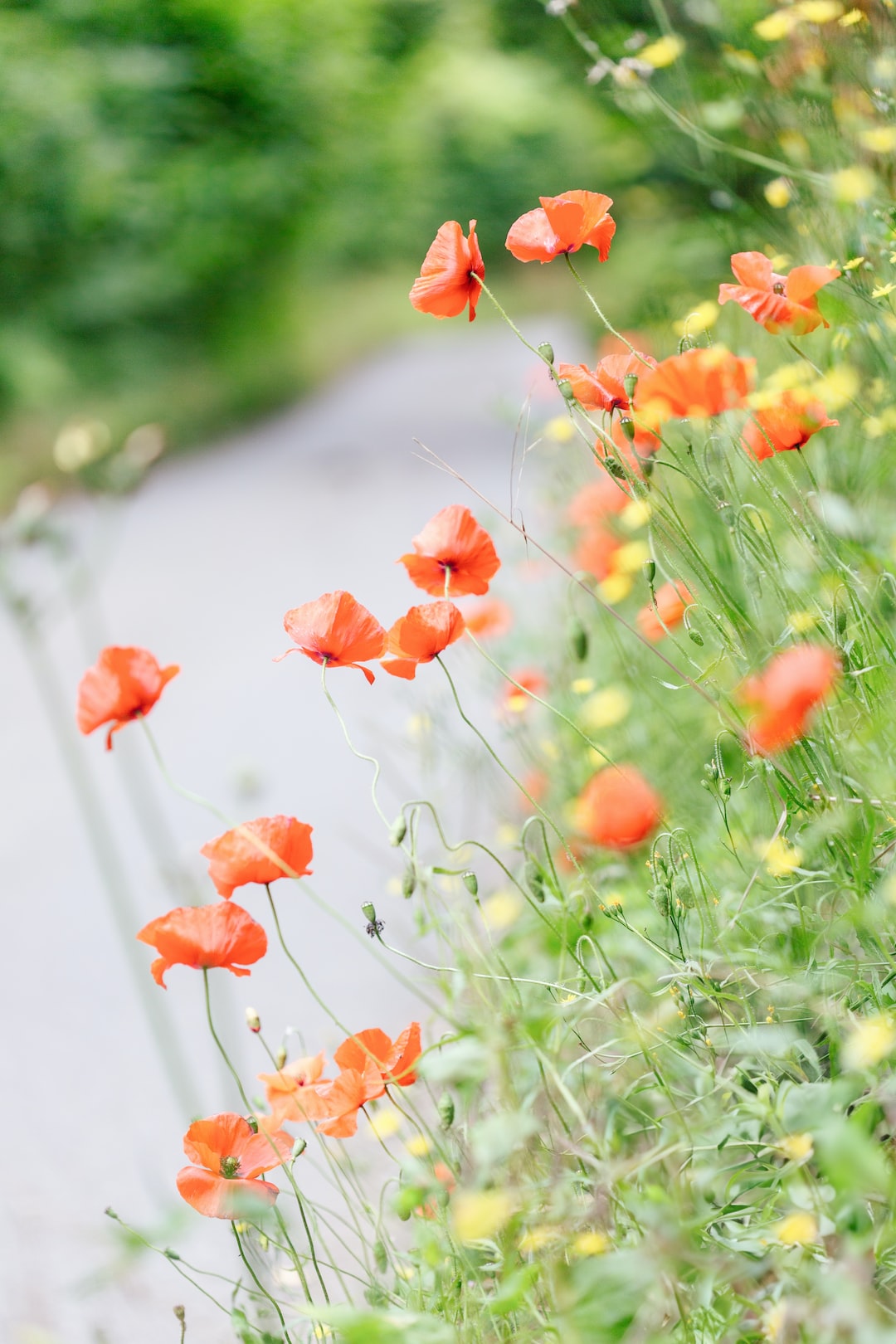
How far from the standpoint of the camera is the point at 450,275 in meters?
1.07

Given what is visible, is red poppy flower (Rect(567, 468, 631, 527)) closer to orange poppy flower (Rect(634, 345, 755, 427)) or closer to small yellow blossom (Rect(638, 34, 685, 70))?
small yellow blossom (Rect(638, 34, 685, 70))

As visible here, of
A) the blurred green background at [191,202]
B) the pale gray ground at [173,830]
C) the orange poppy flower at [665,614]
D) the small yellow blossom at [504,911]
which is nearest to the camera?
the orange poppy flower at [665,614]

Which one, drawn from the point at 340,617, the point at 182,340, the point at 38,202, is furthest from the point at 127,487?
the point at 182,340

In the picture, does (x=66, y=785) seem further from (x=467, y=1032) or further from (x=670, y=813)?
(x=467, y=1032)

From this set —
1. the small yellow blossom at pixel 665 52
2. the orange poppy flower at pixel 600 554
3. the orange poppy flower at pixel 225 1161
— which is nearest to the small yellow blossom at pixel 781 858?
the orange poppy flower at pixel 225 1161

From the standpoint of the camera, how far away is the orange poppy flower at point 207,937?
88cm

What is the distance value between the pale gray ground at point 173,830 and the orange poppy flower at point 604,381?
23.0 inches

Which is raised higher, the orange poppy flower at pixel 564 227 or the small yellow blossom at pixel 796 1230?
the orange poppy flower at pixel 564 227

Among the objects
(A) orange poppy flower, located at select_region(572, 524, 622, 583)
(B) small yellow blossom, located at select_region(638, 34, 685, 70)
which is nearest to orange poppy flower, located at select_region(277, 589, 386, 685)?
(A) orange poppy flower, located at select_region(572, 524, 622, 583)

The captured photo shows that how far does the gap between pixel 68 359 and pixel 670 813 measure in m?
5.91

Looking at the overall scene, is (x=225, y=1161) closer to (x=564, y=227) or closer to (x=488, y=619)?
(x=564, y=227)

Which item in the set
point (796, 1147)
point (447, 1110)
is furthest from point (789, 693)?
point (447, 1110)

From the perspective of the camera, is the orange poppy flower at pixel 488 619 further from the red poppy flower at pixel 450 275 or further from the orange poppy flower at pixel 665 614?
the red poppy flower at pixel 450 275

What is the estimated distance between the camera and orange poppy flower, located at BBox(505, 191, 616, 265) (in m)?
1.03
